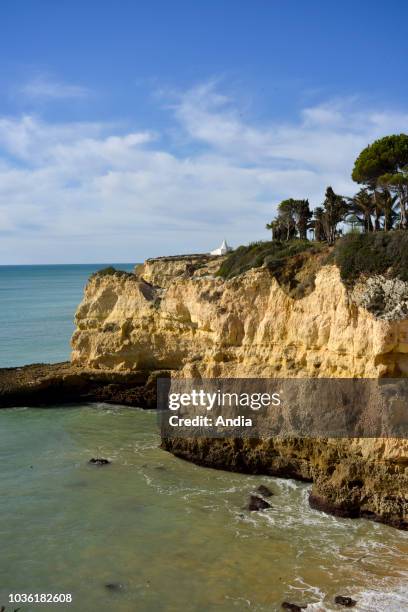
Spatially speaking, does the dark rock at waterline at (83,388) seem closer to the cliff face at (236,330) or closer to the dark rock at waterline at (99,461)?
the cliff face at (236,330)

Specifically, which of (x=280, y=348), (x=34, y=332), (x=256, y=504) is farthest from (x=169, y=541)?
(x=34, y=332)

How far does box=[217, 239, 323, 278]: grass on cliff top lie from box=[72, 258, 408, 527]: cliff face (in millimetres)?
834

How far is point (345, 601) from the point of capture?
36.0 feet

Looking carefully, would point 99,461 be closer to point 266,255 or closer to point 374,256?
point 266,255

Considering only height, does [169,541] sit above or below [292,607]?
above

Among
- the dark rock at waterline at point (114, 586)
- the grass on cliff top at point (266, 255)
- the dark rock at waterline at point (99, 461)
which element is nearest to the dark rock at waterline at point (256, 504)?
the dark rock at waterline at point (114, 586)

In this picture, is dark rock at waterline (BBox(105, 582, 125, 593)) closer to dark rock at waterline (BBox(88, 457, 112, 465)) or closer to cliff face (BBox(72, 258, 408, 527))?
cliff face (BBox(72, 258, 408, 527))

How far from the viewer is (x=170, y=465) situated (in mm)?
18766

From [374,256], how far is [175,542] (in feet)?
32.8

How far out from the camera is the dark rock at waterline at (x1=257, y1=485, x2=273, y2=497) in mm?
16219

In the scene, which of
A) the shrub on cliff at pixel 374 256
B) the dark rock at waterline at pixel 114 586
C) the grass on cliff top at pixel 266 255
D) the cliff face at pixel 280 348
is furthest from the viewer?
the grass on cliff top at pixel 266 255

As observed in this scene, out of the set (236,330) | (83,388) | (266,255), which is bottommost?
(83,388)

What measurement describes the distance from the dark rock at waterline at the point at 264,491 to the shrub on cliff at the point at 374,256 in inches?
266

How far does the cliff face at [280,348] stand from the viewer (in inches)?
587
